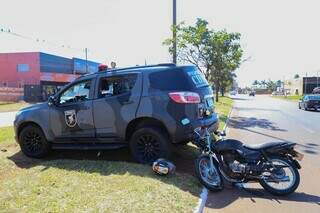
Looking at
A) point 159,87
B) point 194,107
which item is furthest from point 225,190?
point 159,87

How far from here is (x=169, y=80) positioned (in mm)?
7801

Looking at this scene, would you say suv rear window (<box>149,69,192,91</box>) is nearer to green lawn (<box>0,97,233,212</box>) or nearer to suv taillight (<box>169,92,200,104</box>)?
suv taillight (<box>169,92,200,104</box>)

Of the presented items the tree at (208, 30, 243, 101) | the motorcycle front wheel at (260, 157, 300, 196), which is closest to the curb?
the motorcycle front wheel at (260, 157, 300, 196)

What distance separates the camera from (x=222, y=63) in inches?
1053

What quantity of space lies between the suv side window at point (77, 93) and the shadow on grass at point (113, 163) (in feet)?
4.21

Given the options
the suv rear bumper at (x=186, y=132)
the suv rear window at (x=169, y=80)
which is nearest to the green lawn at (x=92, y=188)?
the suv rear bumper at (x=186, y=132)

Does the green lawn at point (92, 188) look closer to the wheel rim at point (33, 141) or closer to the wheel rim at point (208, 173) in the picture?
the wheel rim at point (208, 173)

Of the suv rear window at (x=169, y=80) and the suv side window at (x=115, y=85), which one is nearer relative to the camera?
the suv rear window at (x=169, y=80)

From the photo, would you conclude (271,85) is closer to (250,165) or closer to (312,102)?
(312,102)

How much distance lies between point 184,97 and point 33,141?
12.1 feet

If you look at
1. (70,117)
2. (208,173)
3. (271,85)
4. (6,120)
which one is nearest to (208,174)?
(208,173)

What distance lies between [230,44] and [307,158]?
1773 centimetres

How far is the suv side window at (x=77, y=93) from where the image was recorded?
8617mm

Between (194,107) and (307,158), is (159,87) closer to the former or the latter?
(194,107)
